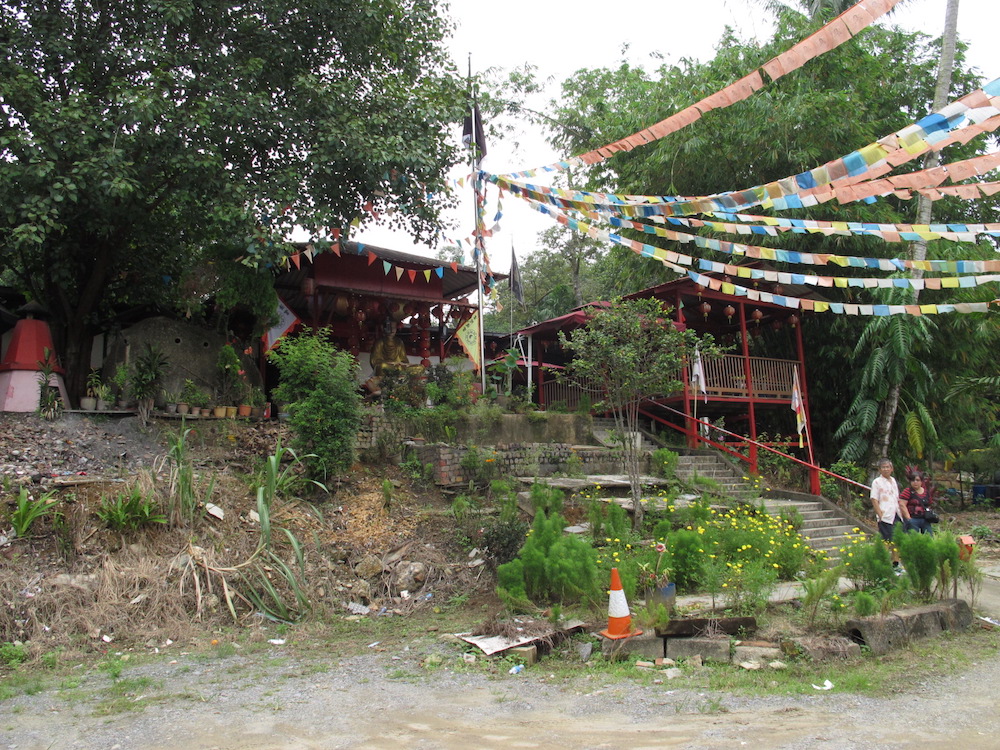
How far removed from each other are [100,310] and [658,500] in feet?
35.6

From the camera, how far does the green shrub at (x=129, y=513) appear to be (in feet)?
26.0

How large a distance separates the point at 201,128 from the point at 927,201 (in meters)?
13.5

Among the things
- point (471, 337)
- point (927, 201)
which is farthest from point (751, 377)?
point (471, 337)

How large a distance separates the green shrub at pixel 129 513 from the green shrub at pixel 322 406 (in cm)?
234

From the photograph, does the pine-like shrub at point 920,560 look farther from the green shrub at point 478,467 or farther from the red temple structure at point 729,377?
the red temple structure at point 729,377

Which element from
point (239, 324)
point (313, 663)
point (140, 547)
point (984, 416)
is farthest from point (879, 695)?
point (984, 416)

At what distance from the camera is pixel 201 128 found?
1044 centimetres

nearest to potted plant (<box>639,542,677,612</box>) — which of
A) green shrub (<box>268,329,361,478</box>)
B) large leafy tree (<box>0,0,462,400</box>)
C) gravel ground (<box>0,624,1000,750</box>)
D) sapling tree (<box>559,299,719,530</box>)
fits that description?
gravel ground (<box>0,624,1000,750</box>)

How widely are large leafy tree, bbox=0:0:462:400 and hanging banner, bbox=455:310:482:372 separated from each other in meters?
3.98

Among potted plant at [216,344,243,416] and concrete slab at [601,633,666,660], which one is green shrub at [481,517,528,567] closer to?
concrete slab at [601,633,666,660]

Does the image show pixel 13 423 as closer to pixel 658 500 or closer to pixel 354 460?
pixel 354 460

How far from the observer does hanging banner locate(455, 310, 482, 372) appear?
1648cm

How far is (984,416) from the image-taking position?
18672mm

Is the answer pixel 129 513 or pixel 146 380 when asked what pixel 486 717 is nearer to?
pixel 129 513
